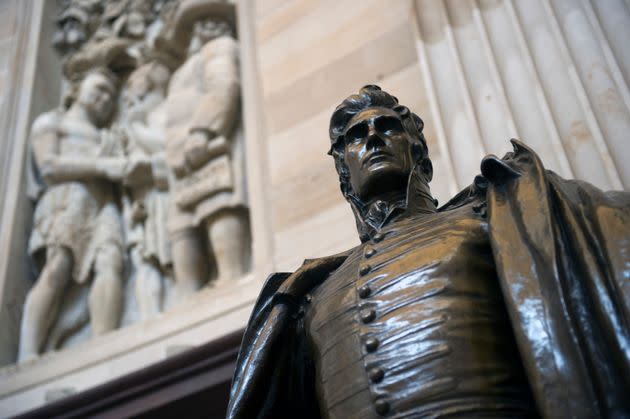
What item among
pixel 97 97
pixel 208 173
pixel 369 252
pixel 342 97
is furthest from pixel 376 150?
pixel 97 97

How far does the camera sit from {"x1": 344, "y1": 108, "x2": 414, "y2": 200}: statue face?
1651 mm

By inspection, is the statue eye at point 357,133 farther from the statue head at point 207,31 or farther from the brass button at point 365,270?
the statue head at point 207,31

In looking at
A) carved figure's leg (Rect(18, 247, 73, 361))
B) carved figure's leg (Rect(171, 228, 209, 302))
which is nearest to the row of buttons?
carved figure's leg (Rect(171, 228, 209, 302))

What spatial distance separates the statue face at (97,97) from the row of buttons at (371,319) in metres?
3.63

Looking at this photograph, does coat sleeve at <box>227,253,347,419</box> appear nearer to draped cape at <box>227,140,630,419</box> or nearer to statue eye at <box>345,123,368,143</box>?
draped cape at <box>227,140,630,419</box>

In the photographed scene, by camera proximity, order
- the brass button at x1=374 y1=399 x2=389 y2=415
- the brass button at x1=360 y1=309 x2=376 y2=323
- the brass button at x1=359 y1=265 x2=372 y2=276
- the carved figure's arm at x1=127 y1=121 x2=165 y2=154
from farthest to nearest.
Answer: the carved figure's arm at x1=127 y1=121 x2=165 y2=154 → the brass button at x1=359 y1=265 x2=372 y2=276 → the brass button at x1=360 y1=309 x2=376 y2=323 → the brass button at x1=374 y1=399 x2=389 y2=415

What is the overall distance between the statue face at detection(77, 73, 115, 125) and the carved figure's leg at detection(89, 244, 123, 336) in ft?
3.49

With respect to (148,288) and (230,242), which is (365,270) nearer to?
(230,242)

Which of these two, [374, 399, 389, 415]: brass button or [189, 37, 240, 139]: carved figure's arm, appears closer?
[374, 399, 389, 415]: brass button

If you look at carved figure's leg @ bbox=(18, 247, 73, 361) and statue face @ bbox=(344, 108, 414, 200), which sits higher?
carved figure's leg @ bbox=(18, 247, 73, 361)

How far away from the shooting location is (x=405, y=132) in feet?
5.67

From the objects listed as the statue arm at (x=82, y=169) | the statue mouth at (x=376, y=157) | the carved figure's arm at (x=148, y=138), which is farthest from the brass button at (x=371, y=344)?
the statue arm at (x=82, y=169)

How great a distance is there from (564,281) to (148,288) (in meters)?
3.07

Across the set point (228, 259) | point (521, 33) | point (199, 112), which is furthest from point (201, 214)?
point (521, 33)
